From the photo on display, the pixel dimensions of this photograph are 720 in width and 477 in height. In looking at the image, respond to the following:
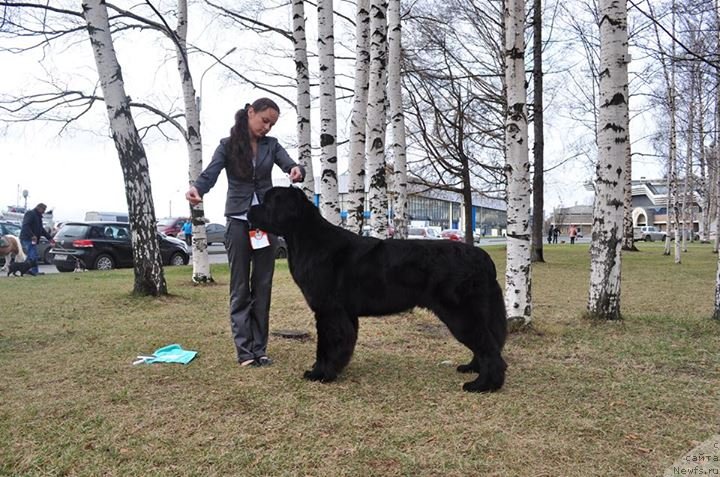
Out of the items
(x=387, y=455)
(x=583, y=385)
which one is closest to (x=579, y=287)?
(x=583, y=385)

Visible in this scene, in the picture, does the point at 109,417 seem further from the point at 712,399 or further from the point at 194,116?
the point at 194,116

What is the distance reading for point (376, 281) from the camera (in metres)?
3.82

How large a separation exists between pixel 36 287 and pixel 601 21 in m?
10.9

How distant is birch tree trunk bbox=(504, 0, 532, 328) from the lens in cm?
551

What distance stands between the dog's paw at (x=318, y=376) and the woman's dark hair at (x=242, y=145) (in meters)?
1.70

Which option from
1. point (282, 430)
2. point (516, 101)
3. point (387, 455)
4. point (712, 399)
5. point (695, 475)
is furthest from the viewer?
point (516, 101)

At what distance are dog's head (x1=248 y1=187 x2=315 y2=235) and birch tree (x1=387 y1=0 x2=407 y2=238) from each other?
297 inches

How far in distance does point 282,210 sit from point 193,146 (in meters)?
8.07

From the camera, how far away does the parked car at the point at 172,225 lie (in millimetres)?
29938

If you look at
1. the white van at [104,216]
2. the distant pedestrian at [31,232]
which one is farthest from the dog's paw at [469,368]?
→ the white van at [104,216]

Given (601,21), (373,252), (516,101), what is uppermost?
(601,21)

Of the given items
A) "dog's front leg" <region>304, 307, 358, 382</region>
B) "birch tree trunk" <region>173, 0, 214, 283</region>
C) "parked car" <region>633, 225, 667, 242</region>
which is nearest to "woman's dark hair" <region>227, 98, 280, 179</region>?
"dog's front leg" <region>304, 307, 358, 382</region>

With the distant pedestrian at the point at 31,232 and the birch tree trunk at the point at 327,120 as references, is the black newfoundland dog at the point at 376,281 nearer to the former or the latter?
the birch tree trunk at the point at 327,120

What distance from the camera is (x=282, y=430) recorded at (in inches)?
114
